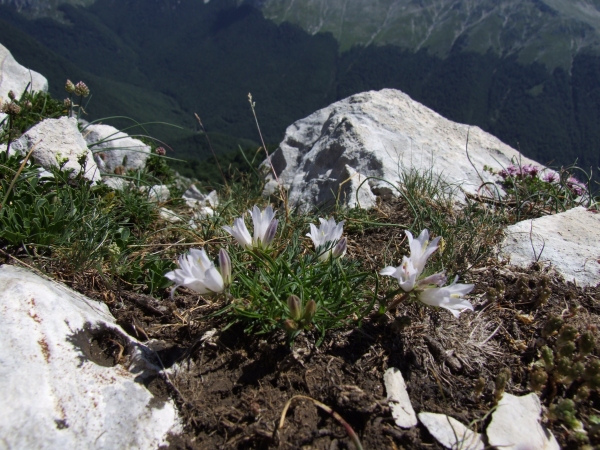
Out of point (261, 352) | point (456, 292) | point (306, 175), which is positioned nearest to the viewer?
point (456, 292)

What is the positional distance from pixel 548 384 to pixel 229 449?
5.80 feet

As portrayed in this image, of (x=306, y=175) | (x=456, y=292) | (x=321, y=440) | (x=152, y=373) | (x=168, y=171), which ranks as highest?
(x=456, y=292)

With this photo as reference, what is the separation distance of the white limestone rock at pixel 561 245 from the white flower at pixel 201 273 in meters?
2.36

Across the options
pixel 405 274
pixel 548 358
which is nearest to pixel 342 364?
pixel 405 274

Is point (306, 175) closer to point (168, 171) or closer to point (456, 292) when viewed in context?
point (168, 171)

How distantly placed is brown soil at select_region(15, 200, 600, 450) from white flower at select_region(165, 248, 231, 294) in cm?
35

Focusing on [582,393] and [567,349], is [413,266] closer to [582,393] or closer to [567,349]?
[567,349]

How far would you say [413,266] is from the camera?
2492 millimetres

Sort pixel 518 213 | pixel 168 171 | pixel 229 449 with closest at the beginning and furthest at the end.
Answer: pixel 229 449, pixel 518 213, pixel 168 171

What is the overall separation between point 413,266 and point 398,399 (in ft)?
2.36

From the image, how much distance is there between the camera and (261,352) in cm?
257

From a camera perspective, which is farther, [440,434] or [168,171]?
[168,171]

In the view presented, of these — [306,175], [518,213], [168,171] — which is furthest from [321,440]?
[168,171]

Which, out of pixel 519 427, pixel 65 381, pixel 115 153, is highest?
pixel 519 427
